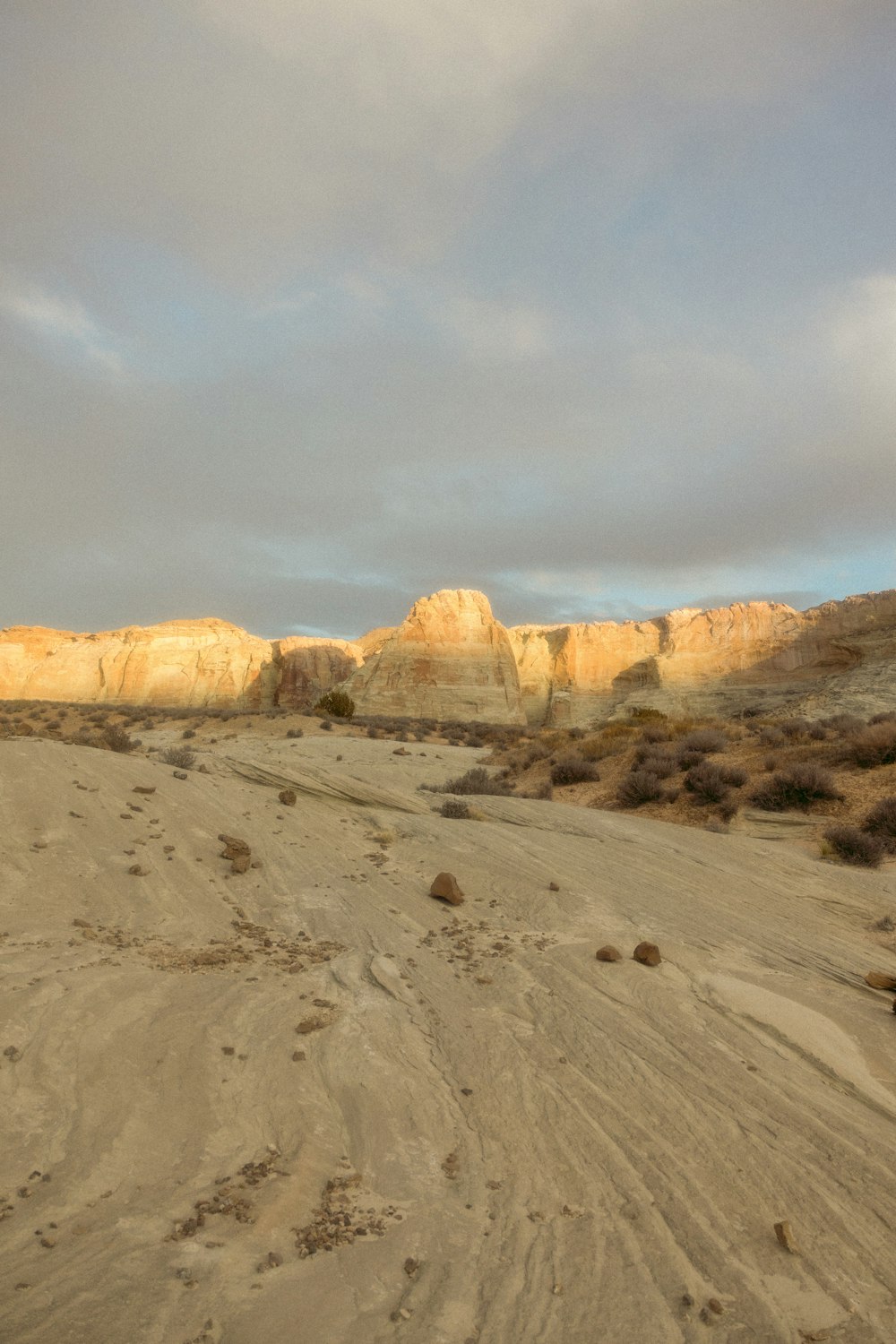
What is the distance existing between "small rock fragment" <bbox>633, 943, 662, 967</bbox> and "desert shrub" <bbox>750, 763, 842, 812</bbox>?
6645mm

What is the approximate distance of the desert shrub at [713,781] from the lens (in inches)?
459

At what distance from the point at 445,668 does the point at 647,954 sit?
158 feet

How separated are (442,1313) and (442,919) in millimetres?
4130

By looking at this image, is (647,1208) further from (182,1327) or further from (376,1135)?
(182,1327)

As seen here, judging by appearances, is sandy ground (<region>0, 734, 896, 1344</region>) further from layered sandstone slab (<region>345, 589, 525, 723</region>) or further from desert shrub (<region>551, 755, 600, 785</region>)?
layered sandstone slab (<region>345, 589, 525, 723</region>)

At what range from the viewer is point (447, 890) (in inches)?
263

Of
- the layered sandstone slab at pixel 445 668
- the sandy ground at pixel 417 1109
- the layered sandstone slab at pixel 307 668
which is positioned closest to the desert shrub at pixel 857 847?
the sandy ground at pixel 417 1109

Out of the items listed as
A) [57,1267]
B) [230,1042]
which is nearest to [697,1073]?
[230,1042]

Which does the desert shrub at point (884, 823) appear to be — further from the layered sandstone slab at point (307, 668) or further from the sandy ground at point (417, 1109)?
the layered sandstone slab at point (307, 668)

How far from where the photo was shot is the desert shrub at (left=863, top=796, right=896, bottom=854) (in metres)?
9.16

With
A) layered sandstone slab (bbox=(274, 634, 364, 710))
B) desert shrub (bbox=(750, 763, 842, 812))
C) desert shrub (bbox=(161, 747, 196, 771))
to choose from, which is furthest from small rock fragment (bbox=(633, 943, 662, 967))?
layered sandstone slab (bbox=(274, 634, 364, 710))

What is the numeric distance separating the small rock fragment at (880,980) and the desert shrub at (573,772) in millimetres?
8993

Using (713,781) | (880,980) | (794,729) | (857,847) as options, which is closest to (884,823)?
(857,847)

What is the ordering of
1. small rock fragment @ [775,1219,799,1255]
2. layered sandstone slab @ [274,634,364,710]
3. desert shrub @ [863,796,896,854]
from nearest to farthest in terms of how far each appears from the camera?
small rock fragment @ [775,1219,799,1255], desert shrub @ [863,796,896,854], layered sandstone slab @ [274,634,364,710]
